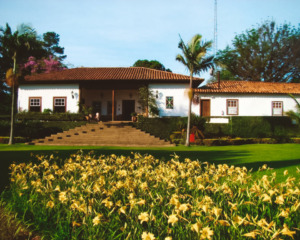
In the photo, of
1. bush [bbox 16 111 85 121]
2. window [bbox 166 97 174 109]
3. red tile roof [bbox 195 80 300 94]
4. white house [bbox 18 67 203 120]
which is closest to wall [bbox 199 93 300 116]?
red tile roof [bbox 195 80 300 94]

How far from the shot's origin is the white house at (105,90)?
990 inches

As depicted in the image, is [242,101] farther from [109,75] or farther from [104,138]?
[104,138]

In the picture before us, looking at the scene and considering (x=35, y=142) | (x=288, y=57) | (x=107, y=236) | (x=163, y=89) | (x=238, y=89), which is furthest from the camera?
(x=288, y=57)

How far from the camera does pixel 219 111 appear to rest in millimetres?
26484

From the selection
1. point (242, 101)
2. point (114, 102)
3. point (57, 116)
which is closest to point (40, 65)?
point (114, 102)

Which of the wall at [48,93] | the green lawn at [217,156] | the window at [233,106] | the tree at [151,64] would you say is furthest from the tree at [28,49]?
the window at [233,106]

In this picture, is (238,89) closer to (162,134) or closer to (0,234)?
(162,134)

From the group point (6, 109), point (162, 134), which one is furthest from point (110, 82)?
point (6, 109)

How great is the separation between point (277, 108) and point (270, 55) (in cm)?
1413

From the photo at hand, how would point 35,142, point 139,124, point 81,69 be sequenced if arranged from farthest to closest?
point 81,69, point 139,124, point 35,142

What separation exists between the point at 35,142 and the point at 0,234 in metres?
15.7

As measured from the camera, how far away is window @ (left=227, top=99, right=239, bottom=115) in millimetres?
26672

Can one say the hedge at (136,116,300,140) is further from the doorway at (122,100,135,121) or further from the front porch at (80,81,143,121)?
the doorway at (122,100,135,121)

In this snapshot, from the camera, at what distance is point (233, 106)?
1054 inches
